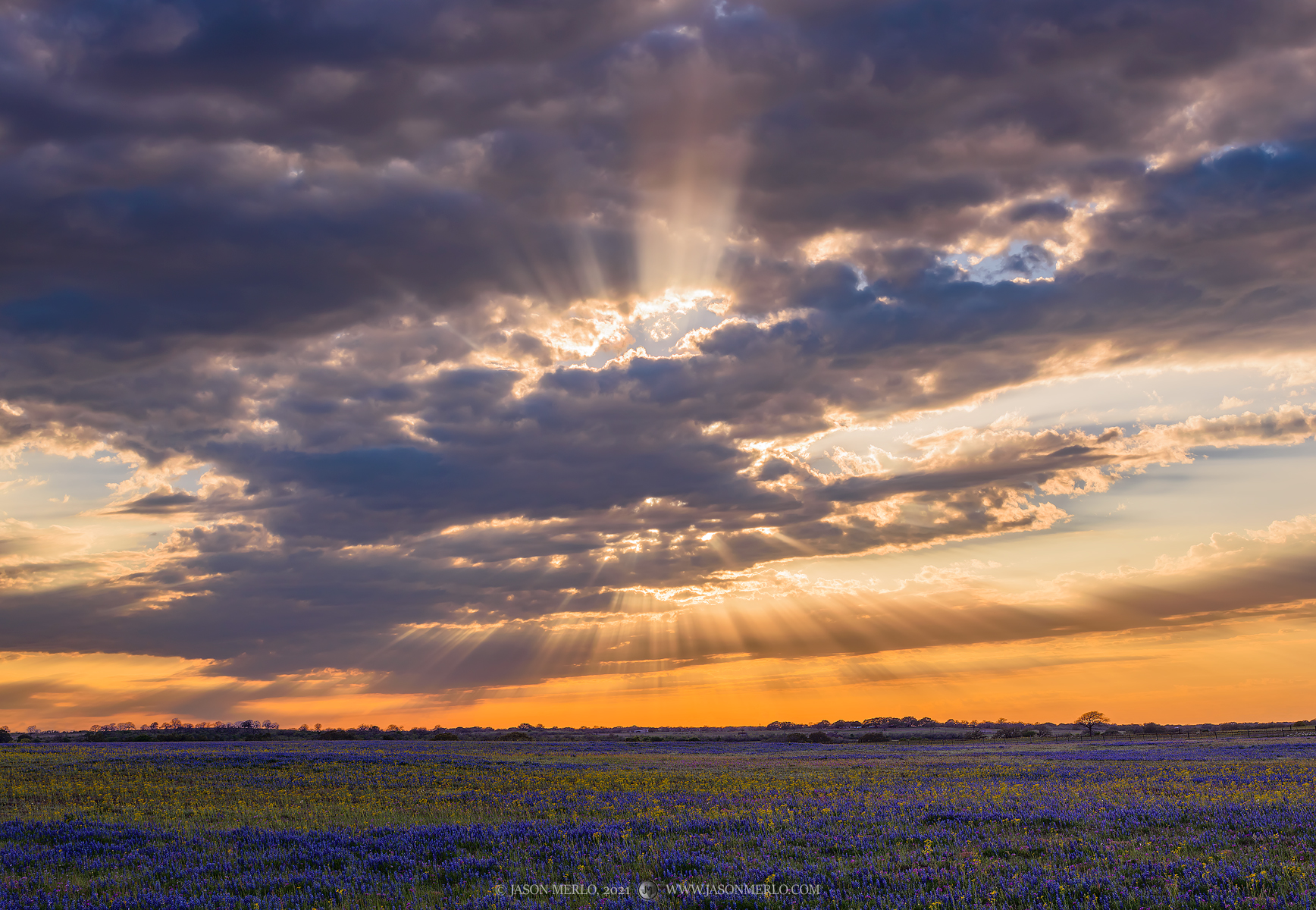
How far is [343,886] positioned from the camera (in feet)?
40.2

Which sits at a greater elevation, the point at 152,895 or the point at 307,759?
the point at 152,895

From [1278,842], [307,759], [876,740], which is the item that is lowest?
[876,740]

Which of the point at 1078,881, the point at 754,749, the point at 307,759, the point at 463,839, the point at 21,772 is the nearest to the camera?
the point at 1078,881

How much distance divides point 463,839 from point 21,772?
109 ft

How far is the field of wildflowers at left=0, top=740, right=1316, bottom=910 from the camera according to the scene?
11.4 metres

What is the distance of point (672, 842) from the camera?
15547mm

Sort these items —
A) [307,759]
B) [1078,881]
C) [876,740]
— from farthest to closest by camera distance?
1. [876,740]
2. [307,759]
3. [1078,881]

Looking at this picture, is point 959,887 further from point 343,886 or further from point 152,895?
point 152,895

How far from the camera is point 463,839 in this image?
16234 mm

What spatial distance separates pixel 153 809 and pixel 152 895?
1423 cm

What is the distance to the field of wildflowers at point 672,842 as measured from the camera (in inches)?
450

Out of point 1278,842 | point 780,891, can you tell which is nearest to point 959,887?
point 780,891

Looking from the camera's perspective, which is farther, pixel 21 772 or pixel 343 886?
pixel 21 772

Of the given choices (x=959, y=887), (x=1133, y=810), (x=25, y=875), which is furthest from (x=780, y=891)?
(x=25, y=875)
